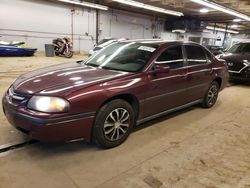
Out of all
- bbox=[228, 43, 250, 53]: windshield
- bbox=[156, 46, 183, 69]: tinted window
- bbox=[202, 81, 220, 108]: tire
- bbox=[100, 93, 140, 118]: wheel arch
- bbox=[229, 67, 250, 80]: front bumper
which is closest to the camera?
bbox=[100, 93, 140, 118]: wheel arch

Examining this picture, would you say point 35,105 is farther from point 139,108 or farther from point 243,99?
point 243,99

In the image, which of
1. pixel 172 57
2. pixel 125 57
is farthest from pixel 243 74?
pixel 125 57

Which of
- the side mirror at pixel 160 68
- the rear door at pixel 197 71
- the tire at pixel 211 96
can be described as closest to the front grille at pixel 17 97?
the side mirror at pixel 160 68

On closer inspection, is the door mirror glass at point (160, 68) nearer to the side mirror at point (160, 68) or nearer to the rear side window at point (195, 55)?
the side mirror at point (160, 68)

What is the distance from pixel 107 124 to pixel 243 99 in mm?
3892

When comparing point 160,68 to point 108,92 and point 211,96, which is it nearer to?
point 108,92

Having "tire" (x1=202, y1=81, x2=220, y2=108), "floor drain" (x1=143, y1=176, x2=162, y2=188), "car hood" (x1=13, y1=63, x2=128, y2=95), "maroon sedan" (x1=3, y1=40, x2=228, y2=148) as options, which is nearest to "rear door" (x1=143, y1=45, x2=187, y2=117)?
"maroon sedan" (x1=3, y1=40, x2=228, y2=148)

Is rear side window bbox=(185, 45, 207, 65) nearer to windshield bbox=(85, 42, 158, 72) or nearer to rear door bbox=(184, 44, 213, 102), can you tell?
rear door bbox=(184, 44, 213, 102)

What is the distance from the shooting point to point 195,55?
3.66 metres

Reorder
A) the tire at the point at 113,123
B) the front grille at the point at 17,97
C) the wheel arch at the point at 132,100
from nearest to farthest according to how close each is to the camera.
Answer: the front grille at the point at 17,97
the tire at the point at 113,123
the wheel arch at the point at 132,100

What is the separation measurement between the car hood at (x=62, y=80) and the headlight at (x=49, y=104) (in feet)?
0.23

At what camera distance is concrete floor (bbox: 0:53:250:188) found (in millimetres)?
2004

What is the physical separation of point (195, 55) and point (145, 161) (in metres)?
2.11

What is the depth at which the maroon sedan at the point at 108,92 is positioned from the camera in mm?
2111
